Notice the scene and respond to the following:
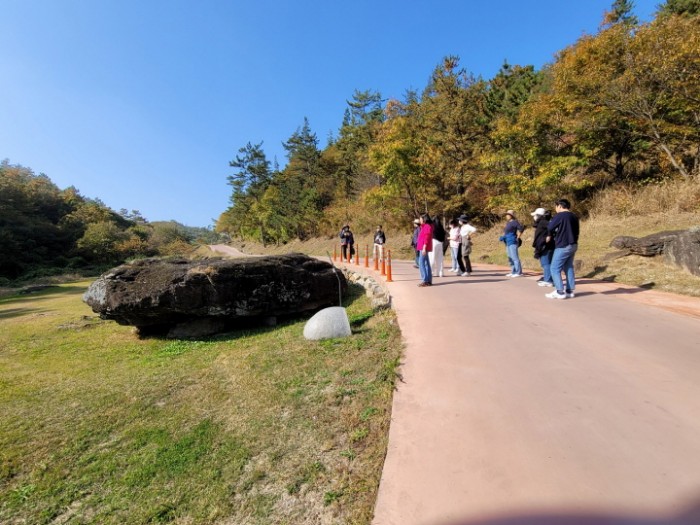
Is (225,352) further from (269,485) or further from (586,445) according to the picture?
(586,445)

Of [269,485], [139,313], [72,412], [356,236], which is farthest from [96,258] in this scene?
[269,485]

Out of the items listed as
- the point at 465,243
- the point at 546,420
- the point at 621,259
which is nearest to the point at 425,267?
the point at 465,243

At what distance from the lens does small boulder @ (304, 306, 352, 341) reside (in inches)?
236

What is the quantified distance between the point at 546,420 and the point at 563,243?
4384mm

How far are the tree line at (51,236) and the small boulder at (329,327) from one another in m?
43.2

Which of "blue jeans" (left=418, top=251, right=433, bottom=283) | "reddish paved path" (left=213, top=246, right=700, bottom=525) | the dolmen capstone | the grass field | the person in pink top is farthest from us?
"blue jeans" (left=418, top=251, right=433, bottom=283)

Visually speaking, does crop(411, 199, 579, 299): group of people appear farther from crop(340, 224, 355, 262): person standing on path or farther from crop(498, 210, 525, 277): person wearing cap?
crop(340, 224, 355, 262): person standing on path

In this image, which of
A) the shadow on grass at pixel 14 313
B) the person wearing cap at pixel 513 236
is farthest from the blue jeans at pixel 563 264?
the shadow on grass at pixel 14 313

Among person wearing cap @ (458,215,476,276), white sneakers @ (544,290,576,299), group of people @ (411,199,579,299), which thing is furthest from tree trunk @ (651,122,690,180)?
white sneakers @ (544,290,576,299)

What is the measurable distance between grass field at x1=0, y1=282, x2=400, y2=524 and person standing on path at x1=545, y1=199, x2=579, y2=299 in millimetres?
3260

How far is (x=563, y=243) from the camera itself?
19.2 ft

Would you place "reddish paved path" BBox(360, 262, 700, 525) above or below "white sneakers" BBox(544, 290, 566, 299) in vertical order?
below

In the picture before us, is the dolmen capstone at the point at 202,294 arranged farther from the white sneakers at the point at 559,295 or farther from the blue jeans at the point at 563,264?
the blue jeans at the point at 563,264

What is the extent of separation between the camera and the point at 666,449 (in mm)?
2150
